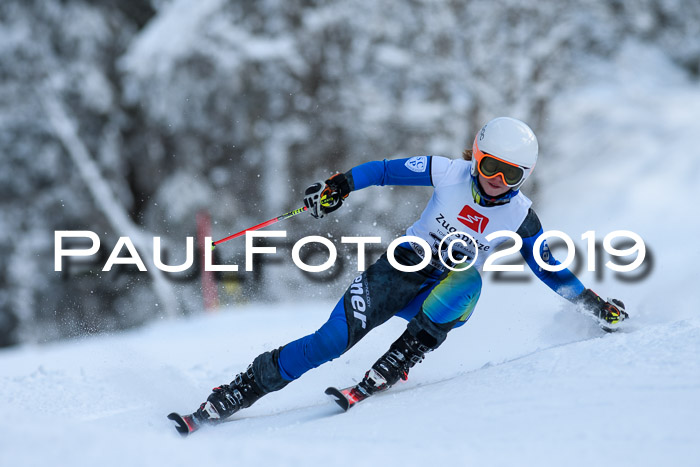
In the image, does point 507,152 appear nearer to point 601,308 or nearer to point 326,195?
point 326,195

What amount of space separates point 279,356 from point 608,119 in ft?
48.9

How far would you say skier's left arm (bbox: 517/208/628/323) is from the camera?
343cm

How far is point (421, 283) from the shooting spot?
349 cm

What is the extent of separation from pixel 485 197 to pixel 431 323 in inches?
24.6

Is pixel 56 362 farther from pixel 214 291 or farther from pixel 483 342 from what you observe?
pixel 214 291

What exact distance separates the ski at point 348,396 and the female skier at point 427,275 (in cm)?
1

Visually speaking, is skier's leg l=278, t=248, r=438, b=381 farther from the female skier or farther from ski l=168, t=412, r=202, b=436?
ski l=168, t=412, r=202, b=436

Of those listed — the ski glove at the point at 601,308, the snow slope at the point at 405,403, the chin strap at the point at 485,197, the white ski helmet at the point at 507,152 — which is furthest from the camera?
the ski glove at the point at 601,308

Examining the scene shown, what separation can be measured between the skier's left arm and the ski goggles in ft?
1.00

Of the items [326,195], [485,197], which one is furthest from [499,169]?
[326,195]

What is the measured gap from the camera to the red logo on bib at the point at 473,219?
3306 millimetres

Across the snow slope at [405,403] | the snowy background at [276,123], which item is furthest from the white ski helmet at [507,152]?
the snowy background at [276,123]

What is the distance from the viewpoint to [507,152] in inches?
123

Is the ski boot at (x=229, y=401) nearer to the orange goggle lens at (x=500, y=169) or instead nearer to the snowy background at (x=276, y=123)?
the orange goggle lens at (x=500, y=169)
